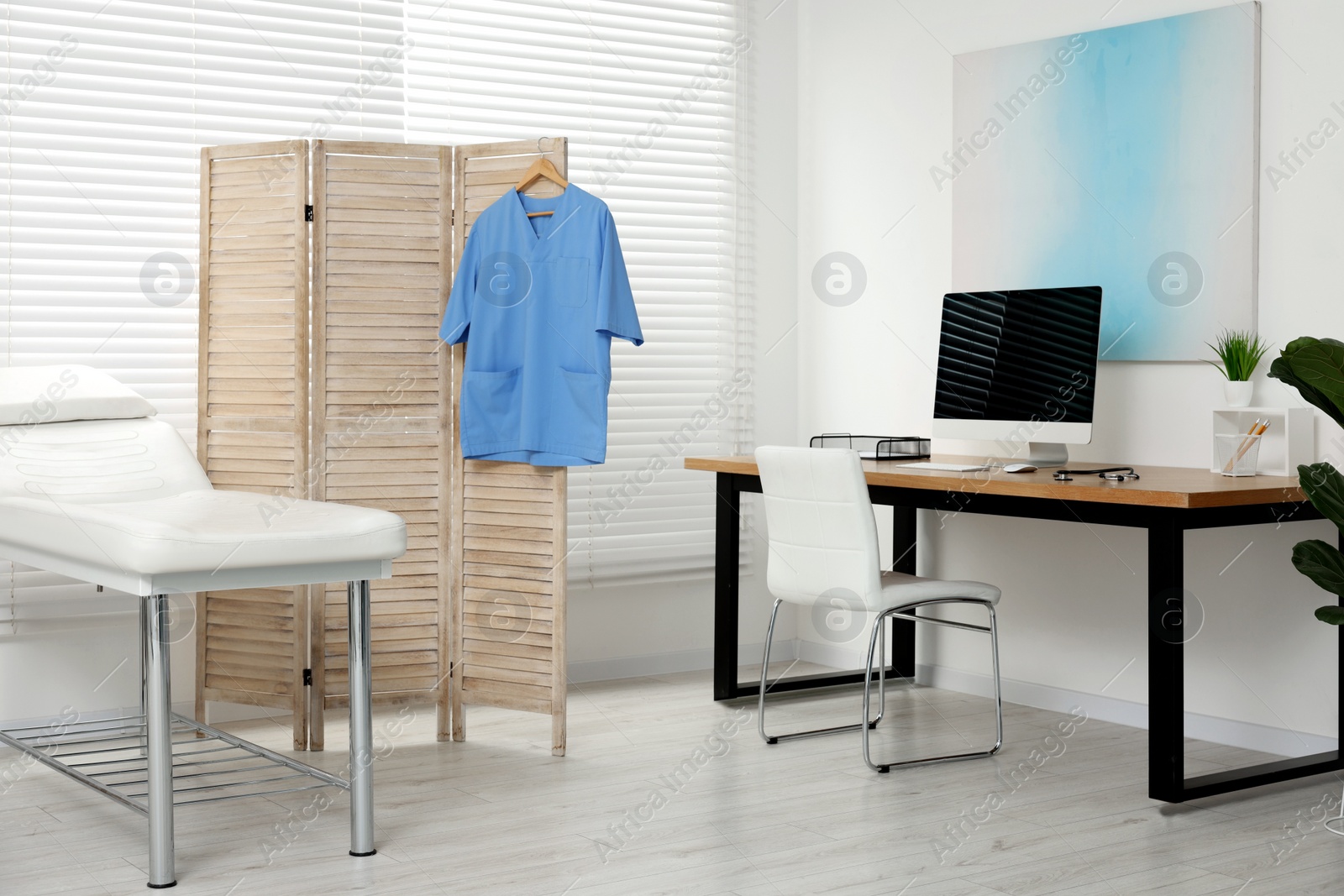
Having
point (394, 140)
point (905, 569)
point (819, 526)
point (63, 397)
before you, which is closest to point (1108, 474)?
point (819, 526)

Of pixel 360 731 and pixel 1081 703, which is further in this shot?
pixel 1081 703

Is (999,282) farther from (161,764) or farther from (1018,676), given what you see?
(161,764)

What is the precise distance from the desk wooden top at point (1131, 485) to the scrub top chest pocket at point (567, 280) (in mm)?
937

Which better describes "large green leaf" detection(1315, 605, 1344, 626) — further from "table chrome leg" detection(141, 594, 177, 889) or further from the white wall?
"table chrome leg" detection(141, 594, 177, 889)

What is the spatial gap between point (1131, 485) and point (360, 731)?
182 cm

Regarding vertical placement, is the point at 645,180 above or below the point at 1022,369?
above

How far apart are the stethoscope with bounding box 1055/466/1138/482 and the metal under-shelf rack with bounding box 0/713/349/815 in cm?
187

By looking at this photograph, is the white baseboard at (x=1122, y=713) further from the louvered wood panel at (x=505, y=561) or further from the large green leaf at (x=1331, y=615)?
the louvered wood panel at (x=505, y=561)

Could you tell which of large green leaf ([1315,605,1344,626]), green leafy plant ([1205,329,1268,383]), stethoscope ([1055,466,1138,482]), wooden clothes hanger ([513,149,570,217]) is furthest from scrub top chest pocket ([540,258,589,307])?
large green leaf ([1315,605,1344,626])

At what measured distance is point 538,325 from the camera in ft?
11.8

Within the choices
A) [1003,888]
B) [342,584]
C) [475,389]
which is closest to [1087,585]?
[1003,888]

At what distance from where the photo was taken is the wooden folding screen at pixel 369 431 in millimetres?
3574

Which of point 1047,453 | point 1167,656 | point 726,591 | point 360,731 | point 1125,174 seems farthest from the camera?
point 726,591

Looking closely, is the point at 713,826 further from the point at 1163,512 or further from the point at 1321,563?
the point at 1321,563
